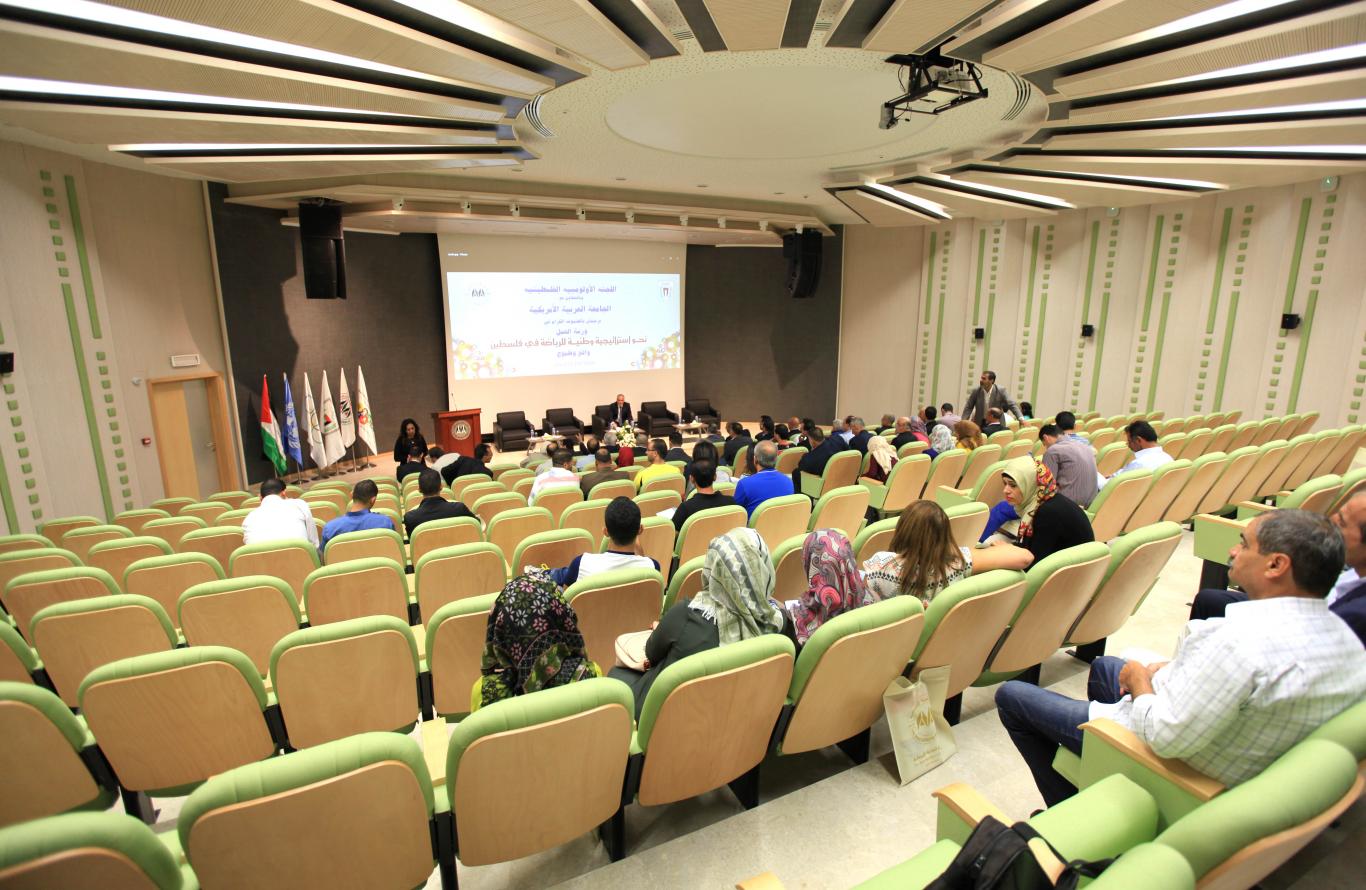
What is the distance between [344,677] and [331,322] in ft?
32.6

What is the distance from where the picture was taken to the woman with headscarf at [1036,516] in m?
3.13

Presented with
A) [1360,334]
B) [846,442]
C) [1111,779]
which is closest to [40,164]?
[846,442]

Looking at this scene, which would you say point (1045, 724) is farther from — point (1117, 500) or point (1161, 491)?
point (1161, 491)

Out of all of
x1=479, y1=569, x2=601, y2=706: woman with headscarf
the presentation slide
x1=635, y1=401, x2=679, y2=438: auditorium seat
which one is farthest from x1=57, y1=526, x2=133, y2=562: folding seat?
x1=635, y1=401, x2=679, y2=438: auditorium seat

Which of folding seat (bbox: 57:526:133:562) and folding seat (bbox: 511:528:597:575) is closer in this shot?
folding seat (bbox: 511:528:597:575)

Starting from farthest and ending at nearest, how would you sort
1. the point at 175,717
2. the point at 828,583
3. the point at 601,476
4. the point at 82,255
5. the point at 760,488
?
the point at 82,255, the point at 601,476, the point at 760,488, the point at 828,583, the point at 175,717

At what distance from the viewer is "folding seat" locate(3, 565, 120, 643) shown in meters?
3.16

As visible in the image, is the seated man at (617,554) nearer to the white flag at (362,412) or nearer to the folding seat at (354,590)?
the folding seat at (354,590)

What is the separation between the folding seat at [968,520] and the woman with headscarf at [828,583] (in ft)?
5.05

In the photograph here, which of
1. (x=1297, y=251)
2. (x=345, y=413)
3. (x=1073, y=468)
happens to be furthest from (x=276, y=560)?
(x=1297, y=251)

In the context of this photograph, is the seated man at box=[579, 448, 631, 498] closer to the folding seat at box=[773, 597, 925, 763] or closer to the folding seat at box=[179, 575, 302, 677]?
the folding seat at box=[179, 575, 302, 677]

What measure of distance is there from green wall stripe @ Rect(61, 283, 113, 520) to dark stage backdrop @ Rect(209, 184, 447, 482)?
6.32 ft

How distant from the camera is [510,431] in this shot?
39.1ft

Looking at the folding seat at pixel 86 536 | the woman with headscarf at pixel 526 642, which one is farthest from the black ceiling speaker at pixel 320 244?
the woman with headscarf at pixel 526 642
